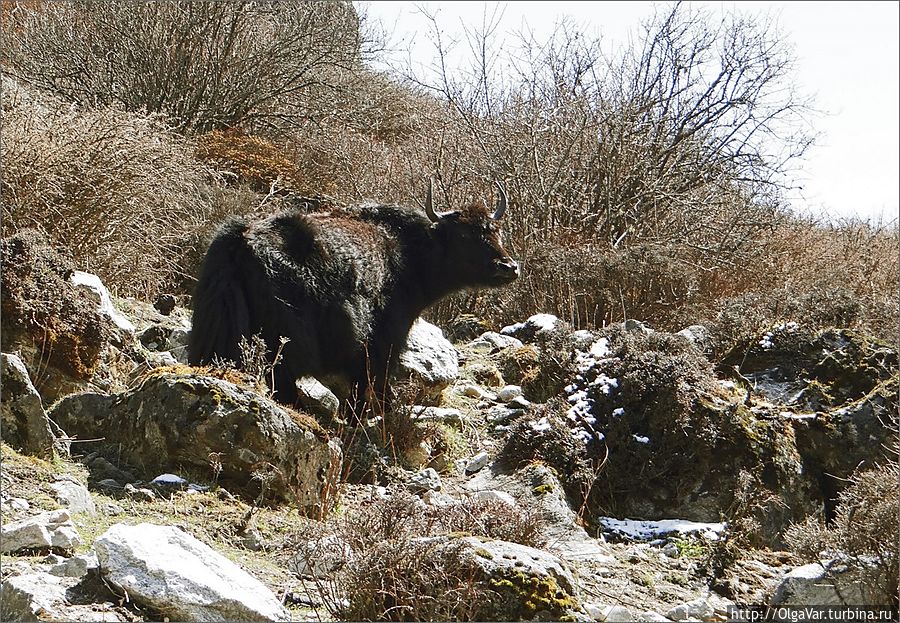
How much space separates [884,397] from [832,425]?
506 millimetres

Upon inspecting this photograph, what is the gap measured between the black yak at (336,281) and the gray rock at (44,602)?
9.96ft

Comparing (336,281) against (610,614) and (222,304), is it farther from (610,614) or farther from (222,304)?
(610,614)

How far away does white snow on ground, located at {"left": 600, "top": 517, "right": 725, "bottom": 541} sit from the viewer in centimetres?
740

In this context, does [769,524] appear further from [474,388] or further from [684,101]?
[684,101]

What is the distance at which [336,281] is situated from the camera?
8.48 metres

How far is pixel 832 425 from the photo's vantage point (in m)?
8.52

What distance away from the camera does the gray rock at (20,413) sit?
18.9 ft

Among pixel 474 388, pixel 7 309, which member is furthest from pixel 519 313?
pixel 7 309

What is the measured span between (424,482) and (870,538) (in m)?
3.15

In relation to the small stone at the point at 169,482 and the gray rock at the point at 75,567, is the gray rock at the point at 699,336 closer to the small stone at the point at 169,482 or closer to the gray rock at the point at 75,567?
the small stone at the point at 169,482

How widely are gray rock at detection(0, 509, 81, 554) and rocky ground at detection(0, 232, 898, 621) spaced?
0.01m

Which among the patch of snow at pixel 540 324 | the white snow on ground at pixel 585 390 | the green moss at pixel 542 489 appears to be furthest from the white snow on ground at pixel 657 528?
the patch of snow at pixel 540 324

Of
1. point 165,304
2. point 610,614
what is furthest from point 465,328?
point 610,614

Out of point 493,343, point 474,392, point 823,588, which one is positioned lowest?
point 823,588
